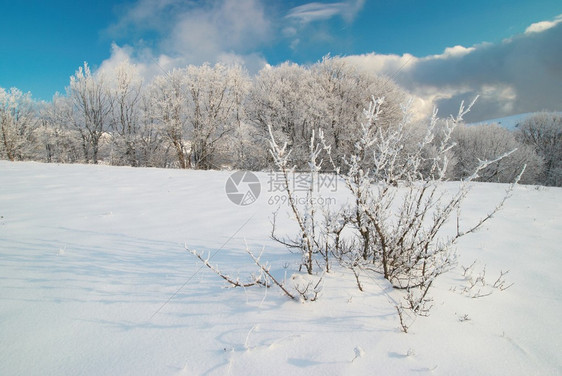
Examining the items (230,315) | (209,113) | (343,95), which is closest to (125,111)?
(209,113)

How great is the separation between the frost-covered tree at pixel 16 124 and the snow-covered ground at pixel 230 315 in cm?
2605

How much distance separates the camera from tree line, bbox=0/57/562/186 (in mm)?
21688

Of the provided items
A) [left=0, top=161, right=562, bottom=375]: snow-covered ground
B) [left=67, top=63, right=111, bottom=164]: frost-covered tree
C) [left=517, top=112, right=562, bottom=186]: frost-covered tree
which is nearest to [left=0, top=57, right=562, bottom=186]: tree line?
[left=67, top=63, right=111, bottom=164]: frost-covered tree

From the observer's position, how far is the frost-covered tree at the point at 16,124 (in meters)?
20.7

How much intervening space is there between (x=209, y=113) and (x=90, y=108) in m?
10.8

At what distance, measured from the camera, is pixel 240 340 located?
166cm

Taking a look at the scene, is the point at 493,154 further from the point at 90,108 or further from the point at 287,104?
the point at 90,108

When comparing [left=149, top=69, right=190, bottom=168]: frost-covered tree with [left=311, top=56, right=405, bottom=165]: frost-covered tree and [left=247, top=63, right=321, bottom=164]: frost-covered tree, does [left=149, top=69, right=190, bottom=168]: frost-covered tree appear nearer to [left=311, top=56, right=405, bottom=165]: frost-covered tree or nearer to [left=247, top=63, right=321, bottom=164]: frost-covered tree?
[left=247, top=63, right=321, bottom=164]: frost-covered tree

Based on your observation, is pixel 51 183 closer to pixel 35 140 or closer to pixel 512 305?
pixel 512 305

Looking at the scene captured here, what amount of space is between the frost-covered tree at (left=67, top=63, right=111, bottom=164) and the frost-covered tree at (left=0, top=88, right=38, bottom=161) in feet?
14.5

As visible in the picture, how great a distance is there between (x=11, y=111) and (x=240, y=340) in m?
32.3

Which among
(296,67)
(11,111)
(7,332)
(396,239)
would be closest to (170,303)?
(7,332)

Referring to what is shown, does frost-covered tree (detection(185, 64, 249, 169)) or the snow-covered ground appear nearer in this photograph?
the snow-covered ground

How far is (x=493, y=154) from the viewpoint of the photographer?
84.3 feet
